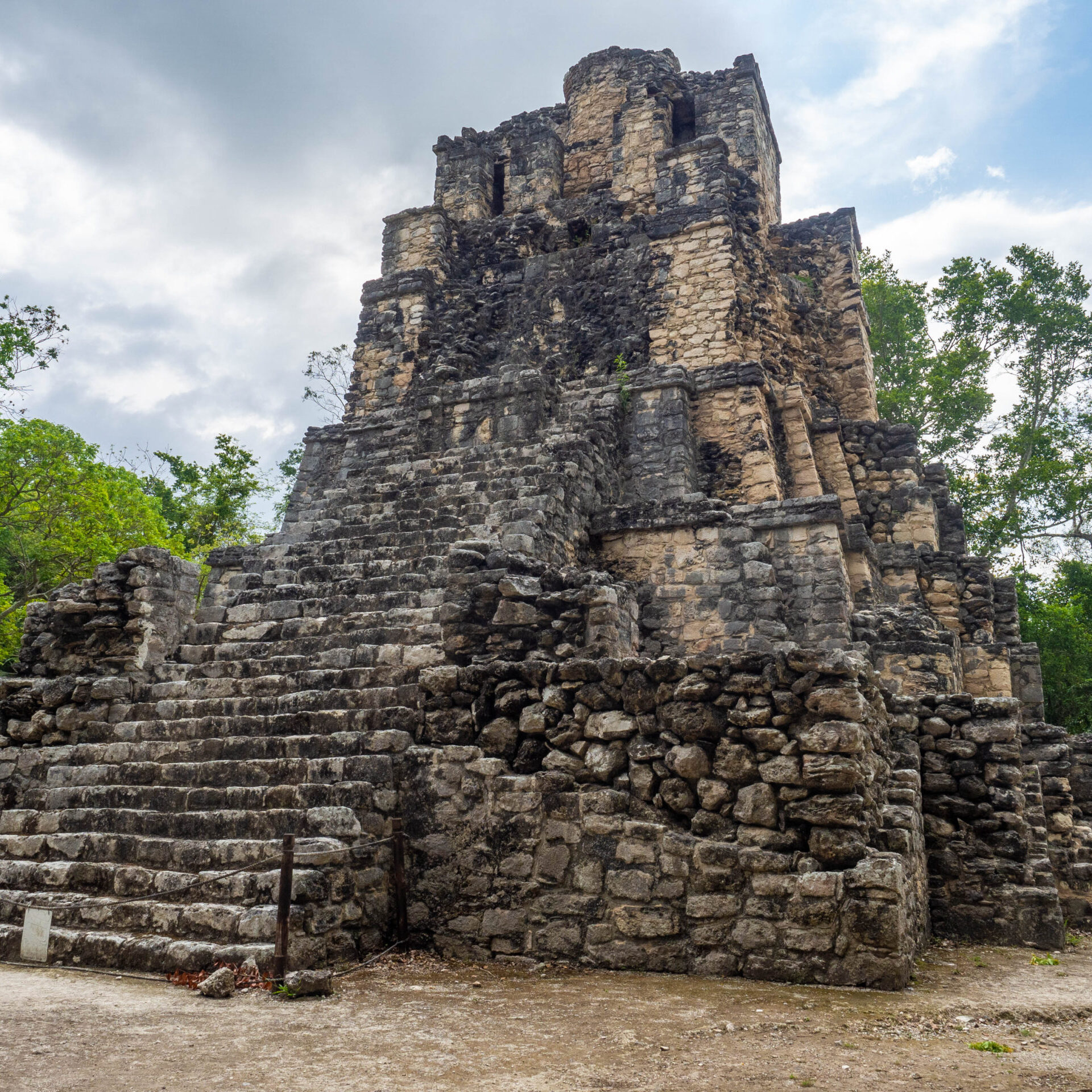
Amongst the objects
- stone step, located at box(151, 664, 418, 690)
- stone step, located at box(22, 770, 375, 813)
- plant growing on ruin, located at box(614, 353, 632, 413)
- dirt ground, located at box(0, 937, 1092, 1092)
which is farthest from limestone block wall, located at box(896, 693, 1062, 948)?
plant growing on ruin, located at box(614, 353, 632, 413)

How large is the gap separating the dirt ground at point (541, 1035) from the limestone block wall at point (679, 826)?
219 mm

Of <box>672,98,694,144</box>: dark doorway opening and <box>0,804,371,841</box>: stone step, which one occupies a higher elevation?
<box>672,98,694,144</box>: dark doorway opening

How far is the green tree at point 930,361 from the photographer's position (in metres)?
21.1

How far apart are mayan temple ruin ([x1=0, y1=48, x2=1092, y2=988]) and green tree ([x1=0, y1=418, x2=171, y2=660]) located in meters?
8.09

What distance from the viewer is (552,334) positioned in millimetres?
13336

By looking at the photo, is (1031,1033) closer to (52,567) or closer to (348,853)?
(348,853)

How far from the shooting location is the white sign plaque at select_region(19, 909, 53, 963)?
4.95 meters

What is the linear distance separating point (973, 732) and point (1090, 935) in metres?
1.84

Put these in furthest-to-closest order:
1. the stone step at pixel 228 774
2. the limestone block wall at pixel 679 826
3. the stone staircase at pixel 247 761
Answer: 1. the stone step at pixel 228 774
2. the stone staircase at pixel 247 761
3. the limestone block wall at pixel 679 826

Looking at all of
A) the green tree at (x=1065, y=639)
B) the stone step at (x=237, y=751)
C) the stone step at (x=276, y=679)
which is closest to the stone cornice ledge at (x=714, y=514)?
the stone step at (x=276, y=679)

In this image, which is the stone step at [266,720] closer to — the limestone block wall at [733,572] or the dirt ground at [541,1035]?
the dirt ground at [541,1035]

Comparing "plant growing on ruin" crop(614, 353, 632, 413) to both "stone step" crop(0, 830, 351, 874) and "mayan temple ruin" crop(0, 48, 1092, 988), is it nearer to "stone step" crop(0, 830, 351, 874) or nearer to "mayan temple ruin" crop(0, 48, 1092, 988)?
"mayan temple ruin" crop(0, 48, 1092, 988)

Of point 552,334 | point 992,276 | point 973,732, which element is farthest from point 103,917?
point 992,276

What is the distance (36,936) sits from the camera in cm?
498
